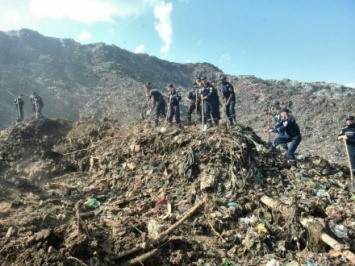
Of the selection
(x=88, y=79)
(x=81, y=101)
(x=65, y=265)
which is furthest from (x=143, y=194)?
(x=88, y=79)

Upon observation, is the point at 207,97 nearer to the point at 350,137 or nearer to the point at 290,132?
the point at 290,132

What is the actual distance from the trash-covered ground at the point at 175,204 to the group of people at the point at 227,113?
45cm

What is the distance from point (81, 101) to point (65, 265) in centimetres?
2111

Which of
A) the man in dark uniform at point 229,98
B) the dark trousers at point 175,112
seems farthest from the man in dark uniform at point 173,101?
the man in dark uniform at point 229,98

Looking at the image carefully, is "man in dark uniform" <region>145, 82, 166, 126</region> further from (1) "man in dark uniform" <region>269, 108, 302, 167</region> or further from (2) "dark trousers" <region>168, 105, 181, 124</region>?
(1) "man in dark uniform" <region>269, 108, 302, 167</region>

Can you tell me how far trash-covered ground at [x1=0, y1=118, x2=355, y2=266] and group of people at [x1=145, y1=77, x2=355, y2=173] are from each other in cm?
45

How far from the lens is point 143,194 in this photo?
7.33 m

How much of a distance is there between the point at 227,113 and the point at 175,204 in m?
3.97

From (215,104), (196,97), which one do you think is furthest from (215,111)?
(196,97)

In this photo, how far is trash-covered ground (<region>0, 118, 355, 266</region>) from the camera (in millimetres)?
5012

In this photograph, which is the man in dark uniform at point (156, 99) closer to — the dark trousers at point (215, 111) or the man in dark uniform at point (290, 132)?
the dark trousers at point (215, 111)

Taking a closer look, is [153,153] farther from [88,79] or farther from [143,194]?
[88,79]

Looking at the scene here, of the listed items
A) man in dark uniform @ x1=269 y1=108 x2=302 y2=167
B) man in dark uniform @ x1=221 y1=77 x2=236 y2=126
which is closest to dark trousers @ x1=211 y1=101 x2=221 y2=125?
man in dark uniform @ x1=221 y1=77 x2=236 y2=126

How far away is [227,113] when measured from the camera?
10039mm
